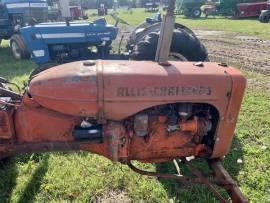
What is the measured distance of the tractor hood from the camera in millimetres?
2424

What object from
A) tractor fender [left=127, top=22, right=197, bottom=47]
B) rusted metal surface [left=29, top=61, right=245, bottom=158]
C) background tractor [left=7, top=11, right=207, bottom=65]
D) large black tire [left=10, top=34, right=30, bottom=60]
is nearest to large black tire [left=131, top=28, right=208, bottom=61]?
tractor fender [left=127, top=22, right=197, bottom=47]

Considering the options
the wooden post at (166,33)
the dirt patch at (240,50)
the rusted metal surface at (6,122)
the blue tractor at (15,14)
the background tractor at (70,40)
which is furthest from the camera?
the blue tractor at (15,14)

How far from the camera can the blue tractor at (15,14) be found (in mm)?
10523

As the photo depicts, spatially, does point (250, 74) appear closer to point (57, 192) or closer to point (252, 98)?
point (252, 98)

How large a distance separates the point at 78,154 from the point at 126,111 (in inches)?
64.9

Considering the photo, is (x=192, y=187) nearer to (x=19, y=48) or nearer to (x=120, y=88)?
(x=120, y=88)

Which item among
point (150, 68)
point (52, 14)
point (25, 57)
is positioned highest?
point (150, 68)

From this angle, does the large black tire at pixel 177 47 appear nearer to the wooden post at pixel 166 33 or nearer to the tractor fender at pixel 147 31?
the tractor fender at pixel 147 31

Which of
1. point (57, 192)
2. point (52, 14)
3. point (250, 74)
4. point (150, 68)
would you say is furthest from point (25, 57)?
point (150, 68)

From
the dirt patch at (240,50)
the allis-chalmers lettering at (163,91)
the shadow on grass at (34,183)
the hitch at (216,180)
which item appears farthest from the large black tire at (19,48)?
the allis-chalmers lettering at (163,91)

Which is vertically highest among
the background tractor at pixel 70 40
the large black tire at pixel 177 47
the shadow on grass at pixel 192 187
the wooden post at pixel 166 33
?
the wooden post at pixel 166 33

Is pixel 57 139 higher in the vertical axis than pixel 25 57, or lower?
higher

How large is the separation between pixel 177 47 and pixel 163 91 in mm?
1849

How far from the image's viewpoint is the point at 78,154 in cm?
393
